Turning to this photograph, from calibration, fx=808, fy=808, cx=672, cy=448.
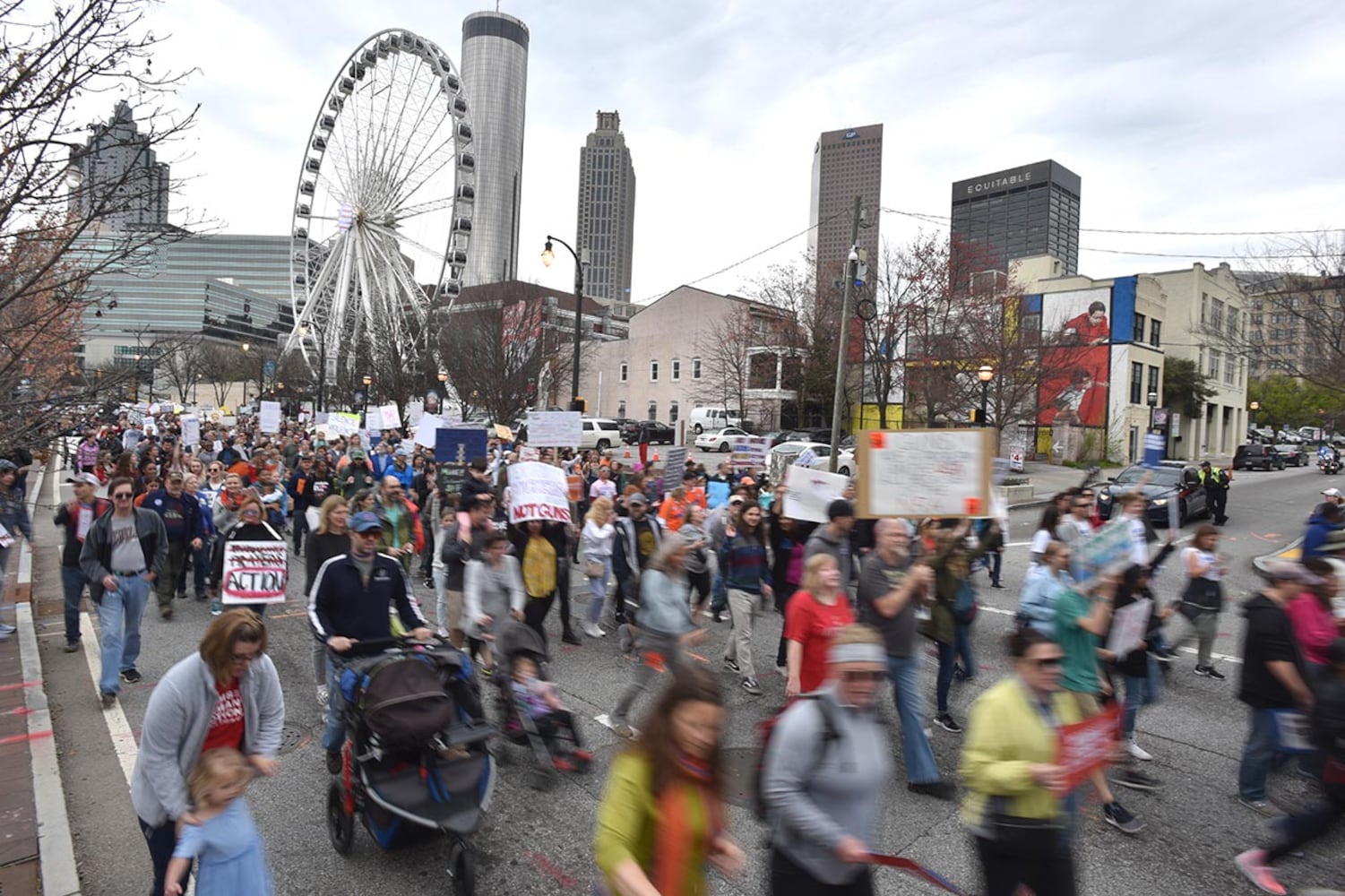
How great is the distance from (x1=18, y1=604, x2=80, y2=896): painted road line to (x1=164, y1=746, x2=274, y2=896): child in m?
1.75

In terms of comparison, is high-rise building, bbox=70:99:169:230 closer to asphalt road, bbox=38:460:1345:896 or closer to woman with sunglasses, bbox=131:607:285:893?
woman with sunglasses, bbox=131:607:285:893

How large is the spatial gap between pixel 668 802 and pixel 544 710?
3.20 meters

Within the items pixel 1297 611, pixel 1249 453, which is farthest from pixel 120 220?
pixel 1249 453

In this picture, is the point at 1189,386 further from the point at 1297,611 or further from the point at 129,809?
the point at 129,809

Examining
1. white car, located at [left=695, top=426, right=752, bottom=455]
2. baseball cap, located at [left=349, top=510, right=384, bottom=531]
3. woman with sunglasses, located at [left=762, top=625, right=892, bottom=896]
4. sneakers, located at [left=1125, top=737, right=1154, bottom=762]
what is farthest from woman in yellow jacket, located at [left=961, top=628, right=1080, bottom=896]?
white car, located at [left=695, top=426, right=752, bottom=455]

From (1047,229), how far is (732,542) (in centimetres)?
14594

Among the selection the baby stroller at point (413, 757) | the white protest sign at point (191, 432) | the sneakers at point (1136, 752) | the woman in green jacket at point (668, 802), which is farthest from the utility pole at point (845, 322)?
the woman in green jacket at point (668, 802)

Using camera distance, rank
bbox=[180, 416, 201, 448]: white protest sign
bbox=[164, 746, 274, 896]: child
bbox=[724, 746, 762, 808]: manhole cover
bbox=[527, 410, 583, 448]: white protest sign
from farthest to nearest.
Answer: bbox=[180, 416, 201, 448]: white protest sign → bbox=[527, 410, 583, 448]: white protest sign → bbox=[724, 746, 762, 808]: manhole cover → bbox=[164, 746, 274, 896]: child

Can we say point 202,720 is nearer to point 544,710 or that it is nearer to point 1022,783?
point 544,710

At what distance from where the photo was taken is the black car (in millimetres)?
18938

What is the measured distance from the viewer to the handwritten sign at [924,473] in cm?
778

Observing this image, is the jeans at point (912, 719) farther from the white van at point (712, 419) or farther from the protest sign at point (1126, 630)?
the white van at point (712, 419)

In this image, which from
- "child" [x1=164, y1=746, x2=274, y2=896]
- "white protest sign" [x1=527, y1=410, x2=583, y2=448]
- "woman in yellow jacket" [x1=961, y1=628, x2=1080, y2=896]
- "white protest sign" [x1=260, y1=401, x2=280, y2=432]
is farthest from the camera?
"white protest sign" [x1=260, y1=401, x2=280, y2=432]

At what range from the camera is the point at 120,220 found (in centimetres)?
559
